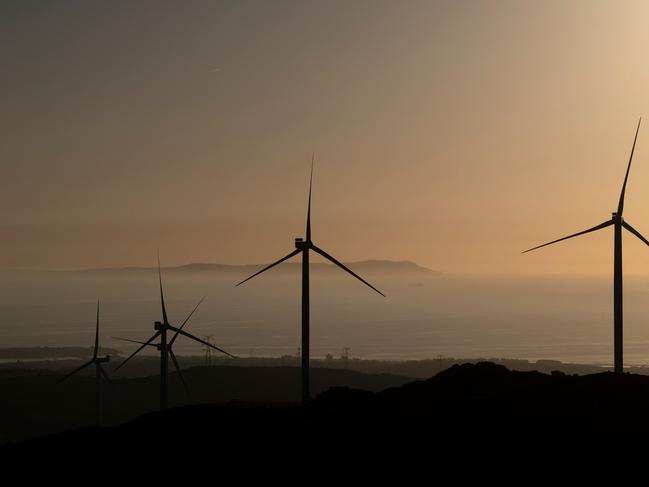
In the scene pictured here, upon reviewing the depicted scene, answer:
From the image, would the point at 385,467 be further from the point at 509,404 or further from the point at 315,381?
the point at 315,381

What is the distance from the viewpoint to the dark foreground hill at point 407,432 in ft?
86.9

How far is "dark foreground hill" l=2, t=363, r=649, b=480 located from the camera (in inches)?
1043

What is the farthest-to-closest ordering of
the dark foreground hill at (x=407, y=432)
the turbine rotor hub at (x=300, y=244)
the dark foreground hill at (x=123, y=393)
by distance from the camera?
the dark foreground hill at (x=123, y=393) → the turbine rotor hub at (x=300, y=244) → the dark foreground hill at (x=407, y=432)

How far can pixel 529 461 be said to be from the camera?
25.3 m

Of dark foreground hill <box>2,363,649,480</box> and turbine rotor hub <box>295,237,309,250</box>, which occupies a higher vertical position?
turbine rotor hub <box>295,237,309,250</box>

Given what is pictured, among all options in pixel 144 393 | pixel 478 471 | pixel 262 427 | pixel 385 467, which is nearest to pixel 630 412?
pixel 478 471

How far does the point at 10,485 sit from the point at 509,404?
2150 centimetres

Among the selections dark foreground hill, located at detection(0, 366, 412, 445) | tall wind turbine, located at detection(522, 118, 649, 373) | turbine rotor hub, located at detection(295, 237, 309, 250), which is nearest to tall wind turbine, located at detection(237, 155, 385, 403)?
turbine rotor hub, located at detection(295, 237, 309, 250)

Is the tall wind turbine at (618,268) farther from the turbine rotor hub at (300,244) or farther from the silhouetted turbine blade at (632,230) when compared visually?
the turbine rotor hub at (300,244)

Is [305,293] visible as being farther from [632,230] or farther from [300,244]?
[632,230]

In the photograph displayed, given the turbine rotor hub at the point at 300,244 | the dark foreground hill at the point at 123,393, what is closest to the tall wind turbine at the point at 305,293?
the turbine rotor hub at the point at 300,244

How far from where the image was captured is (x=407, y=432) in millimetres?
28984

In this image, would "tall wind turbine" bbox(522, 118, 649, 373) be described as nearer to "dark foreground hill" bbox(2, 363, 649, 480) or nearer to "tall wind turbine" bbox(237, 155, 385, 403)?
"dark foreground hill" bbox(2, 363, 649, 480)

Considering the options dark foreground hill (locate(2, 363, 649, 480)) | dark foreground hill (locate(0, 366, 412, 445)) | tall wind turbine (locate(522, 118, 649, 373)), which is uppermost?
tall wind turbine (locate(522, 118, 649, 373))
